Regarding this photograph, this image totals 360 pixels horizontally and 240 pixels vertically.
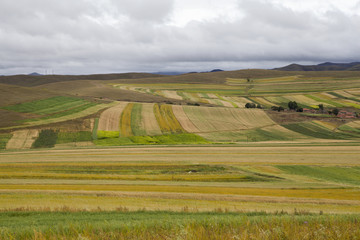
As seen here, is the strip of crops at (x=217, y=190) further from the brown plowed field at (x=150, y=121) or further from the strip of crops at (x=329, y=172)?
the brown plowed field at (x=150, y=121)

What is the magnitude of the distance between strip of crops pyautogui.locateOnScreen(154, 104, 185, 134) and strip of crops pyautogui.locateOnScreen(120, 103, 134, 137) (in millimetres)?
7698

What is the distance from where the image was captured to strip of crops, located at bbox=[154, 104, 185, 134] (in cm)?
7381

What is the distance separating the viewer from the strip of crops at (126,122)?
70.0m

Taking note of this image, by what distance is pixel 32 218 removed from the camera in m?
14.7

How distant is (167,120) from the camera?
8138 cm

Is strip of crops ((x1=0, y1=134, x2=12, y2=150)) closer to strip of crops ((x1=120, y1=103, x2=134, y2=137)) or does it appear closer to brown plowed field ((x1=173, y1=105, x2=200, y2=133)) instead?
strip of crops ((x1=120, y1=103, x2=134, y2=137))

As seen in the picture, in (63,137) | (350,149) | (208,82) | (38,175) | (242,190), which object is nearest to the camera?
(242,190)

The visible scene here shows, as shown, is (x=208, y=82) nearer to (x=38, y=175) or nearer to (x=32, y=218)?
(x=38, y=175)

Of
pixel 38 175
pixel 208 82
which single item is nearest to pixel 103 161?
pixel 38 175

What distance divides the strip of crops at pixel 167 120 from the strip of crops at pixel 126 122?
303 inches

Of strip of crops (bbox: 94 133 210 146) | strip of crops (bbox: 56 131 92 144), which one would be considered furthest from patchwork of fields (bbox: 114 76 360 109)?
strip of crops (bbox: 56 131 92 144)

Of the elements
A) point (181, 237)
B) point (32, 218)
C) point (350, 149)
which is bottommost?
point (350, 149)

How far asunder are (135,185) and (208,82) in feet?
552

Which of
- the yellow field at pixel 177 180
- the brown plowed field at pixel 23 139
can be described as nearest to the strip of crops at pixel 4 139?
the brown plowed field at pixel 23 139
